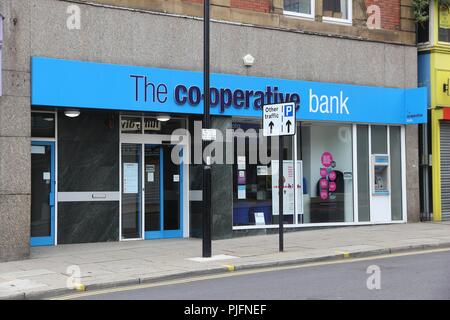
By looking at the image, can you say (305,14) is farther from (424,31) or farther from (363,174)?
(363,174)

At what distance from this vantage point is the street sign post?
12.2m

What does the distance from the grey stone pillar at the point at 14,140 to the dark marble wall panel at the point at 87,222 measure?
189 cm

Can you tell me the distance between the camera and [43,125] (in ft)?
45.2

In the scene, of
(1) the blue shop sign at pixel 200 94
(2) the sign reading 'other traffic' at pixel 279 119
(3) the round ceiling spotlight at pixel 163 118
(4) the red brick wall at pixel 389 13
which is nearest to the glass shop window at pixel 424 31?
A: (4) the red brick wall at pixel 389 13

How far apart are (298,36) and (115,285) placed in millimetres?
8873

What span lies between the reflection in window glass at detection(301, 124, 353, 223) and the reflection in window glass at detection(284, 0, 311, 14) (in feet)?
9.81

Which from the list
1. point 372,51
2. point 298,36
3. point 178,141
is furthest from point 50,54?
point 372,51

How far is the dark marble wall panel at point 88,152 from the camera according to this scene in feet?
45.9

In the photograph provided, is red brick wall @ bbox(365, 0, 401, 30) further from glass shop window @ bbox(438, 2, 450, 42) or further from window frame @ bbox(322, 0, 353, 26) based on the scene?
glass shop window @ bbox(438, 2, 450, 42)

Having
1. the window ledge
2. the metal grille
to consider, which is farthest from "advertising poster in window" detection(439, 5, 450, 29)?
the window ledge

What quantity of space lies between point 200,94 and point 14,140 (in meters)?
4.41
